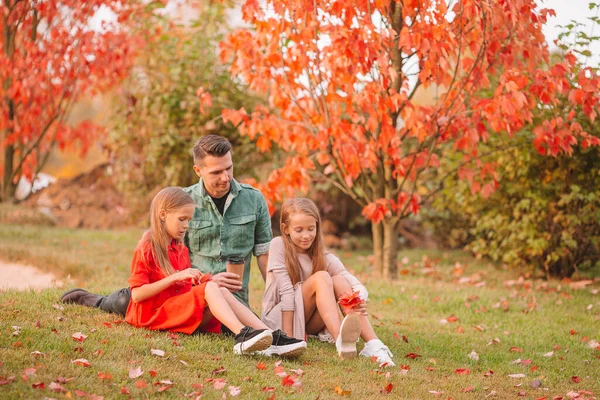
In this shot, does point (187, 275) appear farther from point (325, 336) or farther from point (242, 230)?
point (325, 336)

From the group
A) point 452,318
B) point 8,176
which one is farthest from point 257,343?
point 8,176

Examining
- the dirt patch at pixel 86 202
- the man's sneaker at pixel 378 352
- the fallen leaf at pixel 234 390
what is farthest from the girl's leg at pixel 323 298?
the dirt patch at pixel 86 202

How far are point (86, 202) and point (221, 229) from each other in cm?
803

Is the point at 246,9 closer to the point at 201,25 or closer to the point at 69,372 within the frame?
the point at 69,372

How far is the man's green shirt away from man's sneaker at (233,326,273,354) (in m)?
0.76

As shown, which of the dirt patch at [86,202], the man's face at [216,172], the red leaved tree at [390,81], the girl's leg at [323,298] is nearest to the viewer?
the girl's leg at [323,298]

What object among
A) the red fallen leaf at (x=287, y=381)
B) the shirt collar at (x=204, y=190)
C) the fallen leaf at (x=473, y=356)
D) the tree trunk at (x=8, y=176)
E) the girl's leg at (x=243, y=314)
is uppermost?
the tree trunk at (x=8, y=176)

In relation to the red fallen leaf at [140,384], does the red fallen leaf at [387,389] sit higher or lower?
lower

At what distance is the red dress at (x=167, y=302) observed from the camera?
155 inches

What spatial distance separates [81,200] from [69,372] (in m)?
9.14

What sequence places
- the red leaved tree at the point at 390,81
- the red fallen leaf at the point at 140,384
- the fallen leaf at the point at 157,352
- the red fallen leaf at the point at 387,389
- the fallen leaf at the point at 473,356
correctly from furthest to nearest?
the red leaved tree at the point at 390,81, the fallen leaf at the point at 473,356, the fallen leaf at the point at 157,352, the red fallen leaf at the point at 387,389, the red fallen leaf at the point at 140,384

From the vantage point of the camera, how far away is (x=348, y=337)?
390cm

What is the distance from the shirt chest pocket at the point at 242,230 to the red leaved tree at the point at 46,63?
603 centimetres

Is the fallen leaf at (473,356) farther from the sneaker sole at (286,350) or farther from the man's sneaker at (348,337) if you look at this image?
the sneaker sole at (286,350)
